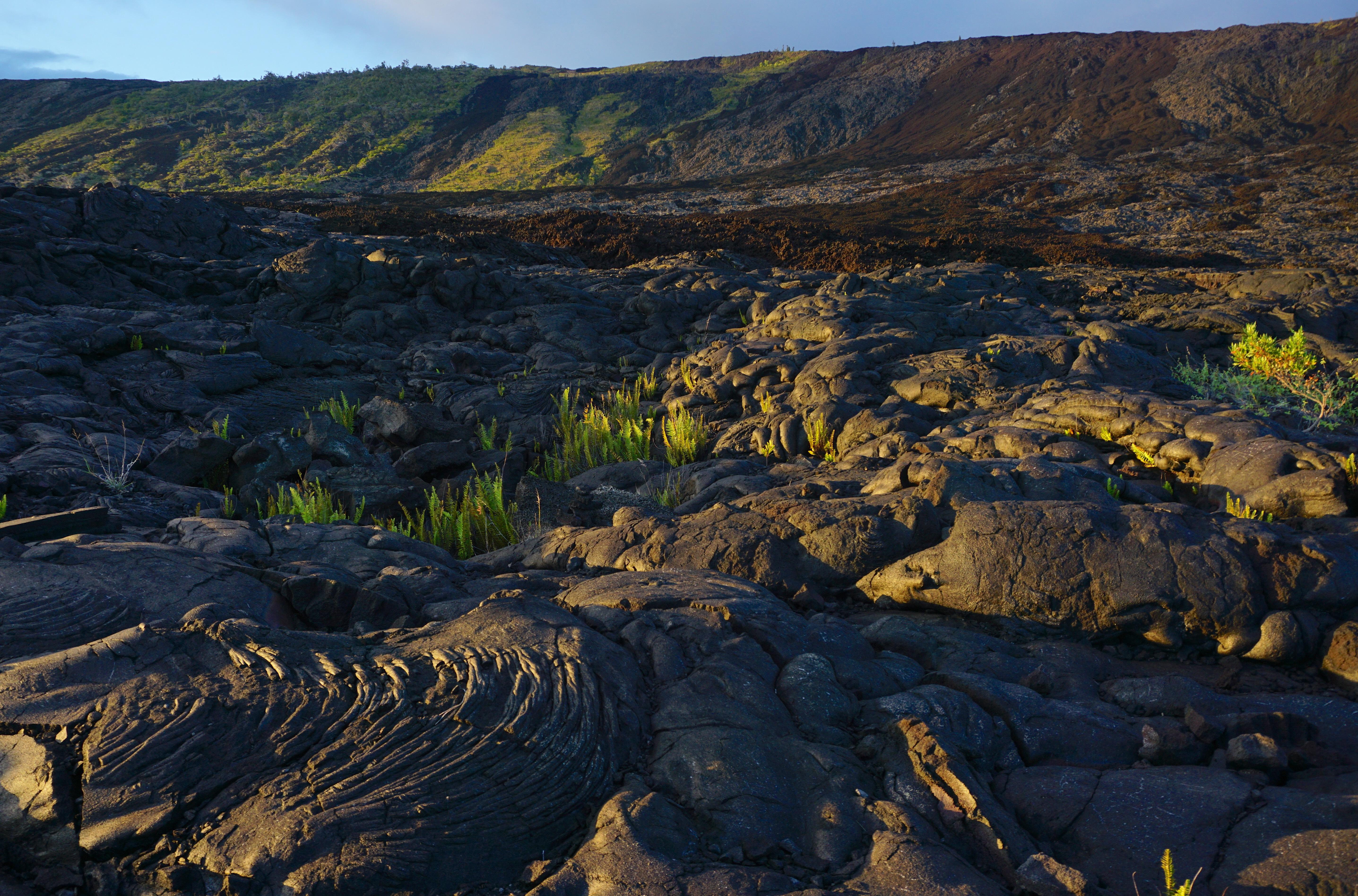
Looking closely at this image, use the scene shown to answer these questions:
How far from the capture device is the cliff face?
150 feet

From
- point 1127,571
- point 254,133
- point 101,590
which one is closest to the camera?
point 101,590

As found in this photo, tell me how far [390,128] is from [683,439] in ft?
224

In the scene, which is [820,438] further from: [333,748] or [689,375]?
[333,748]

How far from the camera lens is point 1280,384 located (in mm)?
8094

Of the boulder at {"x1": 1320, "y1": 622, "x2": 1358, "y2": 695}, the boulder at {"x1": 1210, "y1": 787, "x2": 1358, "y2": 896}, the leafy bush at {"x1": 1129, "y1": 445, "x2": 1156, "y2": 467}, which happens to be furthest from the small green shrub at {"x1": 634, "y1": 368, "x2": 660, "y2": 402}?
the boulder at {"x1": 1210, "y1": 787, "x2": 1358, "y2": 896}

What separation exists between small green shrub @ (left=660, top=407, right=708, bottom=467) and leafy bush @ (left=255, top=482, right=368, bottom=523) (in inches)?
128

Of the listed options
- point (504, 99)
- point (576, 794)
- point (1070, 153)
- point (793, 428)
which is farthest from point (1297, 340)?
point (504, 99)

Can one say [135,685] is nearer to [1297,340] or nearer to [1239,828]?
[1239,828]

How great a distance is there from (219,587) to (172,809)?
1663mm

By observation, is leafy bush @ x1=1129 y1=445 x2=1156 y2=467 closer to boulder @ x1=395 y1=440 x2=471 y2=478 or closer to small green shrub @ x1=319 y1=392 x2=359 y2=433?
boulder @ x1=395 y1=440 x2=471 y2=478

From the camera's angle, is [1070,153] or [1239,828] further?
[1070,153]

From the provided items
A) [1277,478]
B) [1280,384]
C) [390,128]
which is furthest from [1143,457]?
[390,128]

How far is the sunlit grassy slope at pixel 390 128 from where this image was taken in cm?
5134

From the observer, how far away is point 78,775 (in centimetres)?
234
